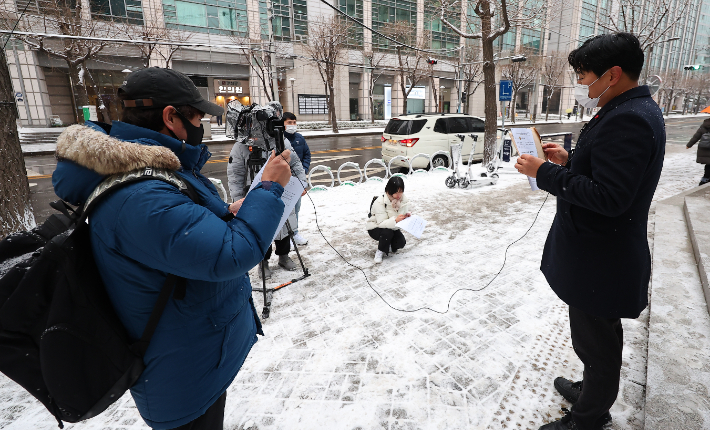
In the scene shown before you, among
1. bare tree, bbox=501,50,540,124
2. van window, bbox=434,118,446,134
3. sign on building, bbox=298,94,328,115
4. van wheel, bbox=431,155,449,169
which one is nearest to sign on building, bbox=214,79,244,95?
sign on building, bbox=298,94,328,115

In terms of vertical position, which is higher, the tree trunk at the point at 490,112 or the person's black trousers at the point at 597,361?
the tree trunk at the point at 490,112

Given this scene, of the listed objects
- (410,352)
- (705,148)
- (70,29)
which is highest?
(70,29)

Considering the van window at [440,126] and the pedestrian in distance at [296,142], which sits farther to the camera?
the van window at [440,126]

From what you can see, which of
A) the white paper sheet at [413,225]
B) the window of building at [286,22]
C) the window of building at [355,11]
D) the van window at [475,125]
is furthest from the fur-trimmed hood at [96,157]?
the window of building at [355,11]

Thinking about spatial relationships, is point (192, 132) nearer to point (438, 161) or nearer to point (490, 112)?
point (438, 161)

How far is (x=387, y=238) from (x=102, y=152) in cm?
390

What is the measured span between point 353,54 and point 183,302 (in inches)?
1510

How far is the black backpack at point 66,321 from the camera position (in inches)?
44.9

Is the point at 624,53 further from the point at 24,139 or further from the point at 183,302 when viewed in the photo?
the point at 24,139

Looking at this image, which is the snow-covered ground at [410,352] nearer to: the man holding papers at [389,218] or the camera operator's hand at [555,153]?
the man holding papers at [389,218]

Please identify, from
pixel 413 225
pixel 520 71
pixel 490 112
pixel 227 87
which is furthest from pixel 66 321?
pixel 520 71

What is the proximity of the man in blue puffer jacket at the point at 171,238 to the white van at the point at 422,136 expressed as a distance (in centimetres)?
999

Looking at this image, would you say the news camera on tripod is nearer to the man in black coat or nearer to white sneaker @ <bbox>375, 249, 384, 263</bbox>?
white sneaker @ <bbox>375, 249, 384, 263</bbox>

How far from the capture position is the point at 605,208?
1.59 metres
